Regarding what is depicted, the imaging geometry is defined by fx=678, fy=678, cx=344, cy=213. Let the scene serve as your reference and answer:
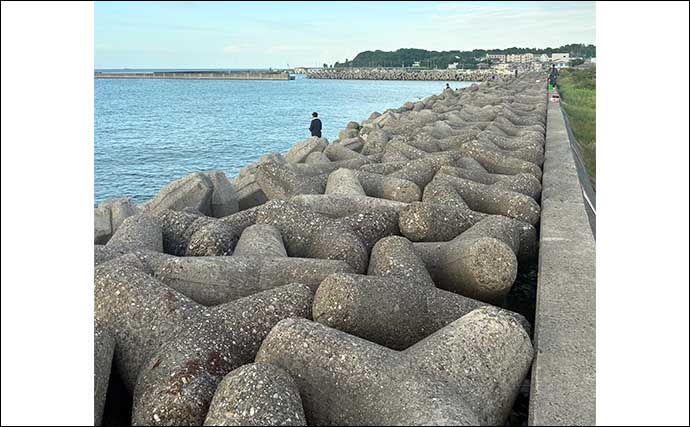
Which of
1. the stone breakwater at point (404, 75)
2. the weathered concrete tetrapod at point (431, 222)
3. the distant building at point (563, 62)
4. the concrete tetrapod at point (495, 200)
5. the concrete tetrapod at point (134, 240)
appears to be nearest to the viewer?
the concrete tetrapod at point (134, 240)

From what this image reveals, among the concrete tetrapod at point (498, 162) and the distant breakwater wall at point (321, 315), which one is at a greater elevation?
the concrete tetrapod at point (498, 162)

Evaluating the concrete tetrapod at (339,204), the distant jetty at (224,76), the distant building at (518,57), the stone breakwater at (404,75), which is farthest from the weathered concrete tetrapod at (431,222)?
the distant jetty at (224,76)

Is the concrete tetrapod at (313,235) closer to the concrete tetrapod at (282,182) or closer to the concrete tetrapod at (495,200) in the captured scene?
the concrete tetrapod at (495,200)

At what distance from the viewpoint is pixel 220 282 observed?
3066 mm

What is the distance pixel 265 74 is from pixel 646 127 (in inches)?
5225

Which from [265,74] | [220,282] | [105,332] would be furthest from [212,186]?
[265,74]

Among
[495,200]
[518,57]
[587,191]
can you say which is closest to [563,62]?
[518,57]

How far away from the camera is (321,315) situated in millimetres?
2621

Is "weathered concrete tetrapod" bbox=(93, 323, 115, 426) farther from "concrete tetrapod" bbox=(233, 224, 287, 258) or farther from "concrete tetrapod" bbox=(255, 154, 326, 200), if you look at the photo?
"concrete tetrapod" bbox=(255, 154, 326, 200)

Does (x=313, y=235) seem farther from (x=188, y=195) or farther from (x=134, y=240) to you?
(x=188, y=195)

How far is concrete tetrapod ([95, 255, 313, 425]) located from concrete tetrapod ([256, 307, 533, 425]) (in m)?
0.22

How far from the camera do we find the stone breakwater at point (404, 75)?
256 ft

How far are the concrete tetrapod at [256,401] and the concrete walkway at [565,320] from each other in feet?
2.47

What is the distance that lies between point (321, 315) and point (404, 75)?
96.9 metres
